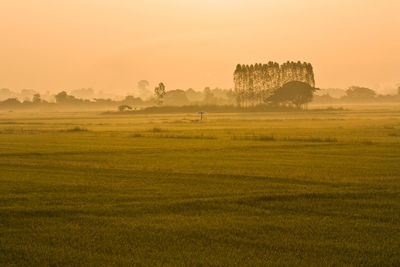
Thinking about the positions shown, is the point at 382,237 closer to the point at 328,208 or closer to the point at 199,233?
the point at 328,208

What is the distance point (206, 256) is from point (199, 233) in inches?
42.4

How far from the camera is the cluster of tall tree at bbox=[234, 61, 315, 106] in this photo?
9062 cm

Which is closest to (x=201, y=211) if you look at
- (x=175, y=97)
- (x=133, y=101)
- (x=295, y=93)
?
(x=295, y=93)

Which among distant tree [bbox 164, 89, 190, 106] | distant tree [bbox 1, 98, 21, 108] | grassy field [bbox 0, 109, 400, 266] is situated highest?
distant tree [bbox 164, 89, 190, 106]

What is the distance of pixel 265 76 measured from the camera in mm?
90688

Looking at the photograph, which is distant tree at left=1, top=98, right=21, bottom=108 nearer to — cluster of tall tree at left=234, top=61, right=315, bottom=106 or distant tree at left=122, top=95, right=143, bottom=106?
distant tree at left=122, top=95, right=143, bottom=106

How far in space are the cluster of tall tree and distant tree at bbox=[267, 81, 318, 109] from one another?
370 inches

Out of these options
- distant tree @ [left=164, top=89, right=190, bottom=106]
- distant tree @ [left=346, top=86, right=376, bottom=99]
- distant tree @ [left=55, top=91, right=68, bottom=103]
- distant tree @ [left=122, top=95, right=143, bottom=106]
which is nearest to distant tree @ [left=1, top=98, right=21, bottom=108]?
distant tree @ [left=55, top=91, right=68, bottom=103]

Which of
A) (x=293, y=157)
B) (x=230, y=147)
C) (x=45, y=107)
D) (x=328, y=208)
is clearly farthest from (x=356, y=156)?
(x=45, y=107)

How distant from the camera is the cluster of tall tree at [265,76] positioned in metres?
90.6

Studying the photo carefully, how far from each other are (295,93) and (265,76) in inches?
531

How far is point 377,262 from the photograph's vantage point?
6.79m

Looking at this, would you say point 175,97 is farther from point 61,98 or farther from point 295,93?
point 295,93

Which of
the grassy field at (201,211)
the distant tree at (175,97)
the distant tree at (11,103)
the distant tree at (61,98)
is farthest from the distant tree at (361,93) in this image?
the grassy field at (201,211)
